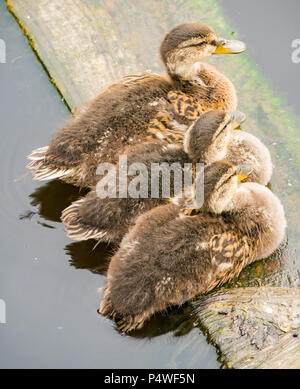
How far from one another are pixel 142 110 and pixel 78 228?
0.79 meters

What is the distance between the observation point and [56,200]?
357 cm

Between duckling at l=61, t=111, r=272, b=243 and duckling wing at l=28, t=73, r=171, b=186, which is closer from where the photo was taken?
duckling at l=61, t=111, r=272, b=243

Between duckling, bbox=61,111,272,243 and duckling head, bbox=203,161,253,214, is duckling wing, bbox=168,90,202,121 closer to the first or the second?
duckling, bbox=61,111,272,243

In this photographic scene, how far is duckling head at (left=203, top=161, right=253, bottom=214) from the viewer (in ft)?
9.82

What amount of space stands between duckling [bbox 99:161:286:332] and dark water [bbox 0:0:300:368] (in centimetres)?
15

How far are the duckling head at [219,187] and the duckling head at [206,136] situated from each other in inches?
7.6

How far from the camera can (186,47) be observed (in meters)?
3.75

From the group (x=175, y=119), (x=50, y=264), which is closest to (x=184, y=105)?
(x=175, y=119)

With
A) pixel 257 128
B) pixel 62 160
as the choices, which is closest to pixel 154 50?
pixel 257 128

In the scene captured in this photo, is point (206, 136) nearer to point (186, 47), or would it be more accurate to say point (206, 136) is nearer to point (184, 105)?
point (184, 105)

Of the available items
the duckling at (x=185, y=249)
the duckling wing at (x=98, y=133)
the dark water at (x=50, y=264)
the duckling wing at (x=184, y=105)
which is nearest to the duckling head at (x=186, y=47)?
the duckling wing at (x=184, y=105)

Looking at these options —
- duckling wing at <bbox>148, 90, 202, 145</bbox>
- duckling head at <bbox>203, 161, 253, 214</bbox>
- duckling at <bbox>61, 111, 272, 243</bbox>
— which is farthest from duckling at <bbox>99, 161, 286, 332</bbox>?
duckling wing at <bbox>148, 90, 202, 145</bbox>

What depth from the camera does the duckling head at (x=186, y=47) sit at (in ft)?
12.2
